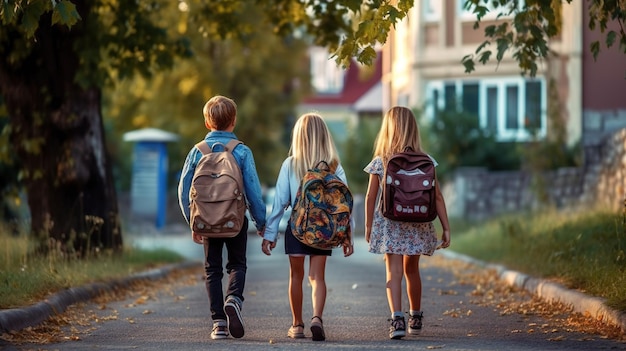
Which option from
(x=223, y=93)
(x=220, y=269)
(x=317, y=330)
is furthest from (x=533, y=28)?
(x=223, y=93)

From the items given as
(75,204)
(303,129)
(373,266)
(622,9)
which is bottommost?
(373,266)

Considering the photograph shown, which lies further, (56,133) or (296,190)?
(56,133)

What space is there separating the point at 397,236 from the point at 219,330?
1.45m

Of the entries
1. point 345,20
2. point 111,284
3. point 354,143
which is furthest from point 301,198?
point 354,143

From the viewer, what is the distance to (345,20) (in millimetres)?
17625

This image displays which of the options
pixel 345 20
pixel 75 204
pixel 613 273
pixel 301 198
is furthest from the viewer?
pixel 345 20

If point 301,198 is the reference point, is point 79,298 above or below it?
below

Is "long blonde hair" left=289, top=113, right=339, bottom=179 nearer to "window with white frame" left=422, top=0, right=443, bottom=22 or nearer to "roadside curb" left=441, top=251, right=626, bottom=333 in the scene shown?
"roadside curb" left=441, top=251, right=626, bottom=333

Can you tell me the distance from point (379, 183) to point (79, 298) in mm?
3732

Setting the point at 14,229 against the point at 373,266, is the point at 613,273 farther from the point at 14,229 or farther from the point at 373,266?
the point at 14,229

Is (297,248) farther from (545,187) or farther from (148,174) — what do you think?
(148,174)

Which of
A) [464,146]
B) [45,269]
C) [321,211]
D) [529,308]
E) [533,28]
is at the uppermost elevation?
[533,28]

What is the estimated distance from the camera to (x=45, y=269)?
11.9m

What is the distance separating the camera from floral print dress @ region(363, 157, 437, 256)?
9.14 meters
